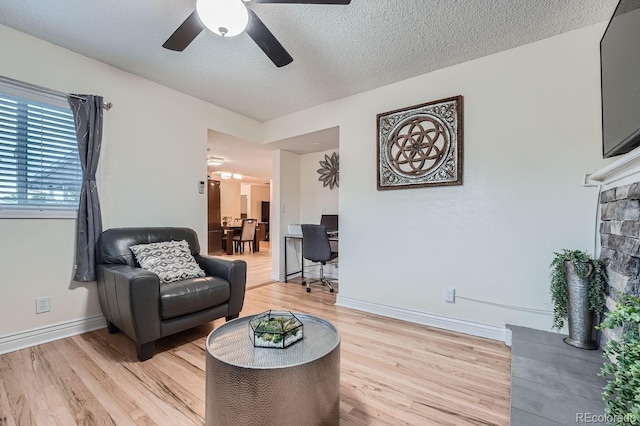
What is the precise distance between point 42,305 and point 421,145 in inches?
138

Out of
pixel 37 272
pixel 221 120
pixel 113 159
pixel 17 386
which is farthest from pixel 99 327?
pixel 221 120

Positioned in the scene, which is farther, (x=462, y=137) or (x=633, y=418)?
(x=462, y=137)

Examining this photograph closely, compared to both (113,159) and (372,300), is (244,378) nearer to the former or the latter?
(372,300)

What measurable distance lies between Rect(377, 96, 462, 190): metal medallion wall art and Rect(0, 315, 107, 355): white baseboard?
2.99 metres

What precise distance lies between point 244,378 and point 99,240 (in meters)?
2.15

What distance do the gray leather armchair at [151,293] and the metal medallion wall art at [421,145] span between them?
5.86 feet

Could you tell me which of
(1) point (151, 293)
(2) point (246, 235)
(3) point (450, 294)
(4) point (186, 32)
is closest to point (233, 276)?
(1) point (151, 293)

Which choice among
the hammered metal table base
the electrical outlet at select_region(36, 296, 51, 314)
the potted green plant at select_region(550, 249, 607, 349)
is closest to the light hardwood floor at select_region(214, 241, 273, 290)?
the electrical outlet at select_region(36, 296, 51, 314)

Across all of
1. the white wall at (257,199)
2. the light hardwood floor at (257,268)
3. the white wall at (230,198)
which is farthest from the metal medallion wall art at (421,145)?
the white wall at (257,199)

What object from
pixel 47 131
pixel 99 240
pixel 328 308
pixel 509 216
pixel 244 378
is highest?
pixel 47 131

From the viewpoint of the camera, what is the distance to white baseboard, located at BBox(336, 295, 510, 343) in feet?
7.73

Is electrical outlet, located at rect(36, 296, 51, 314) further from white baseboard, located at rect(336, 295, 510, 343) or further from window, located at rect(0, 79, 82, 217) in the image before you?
white baseboard, located at rect(336, 295, 510, 343)

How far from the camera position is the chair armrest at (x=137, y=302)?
74.0 inches

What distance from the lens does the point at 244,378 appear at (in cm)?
107
